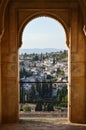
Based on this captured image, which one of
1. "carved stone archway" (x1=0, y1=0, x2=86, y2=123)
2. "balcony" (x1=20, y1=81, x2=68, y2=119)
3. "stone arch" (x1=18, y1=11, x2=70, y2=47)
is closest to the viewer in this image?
"carved stone archway" (x1=0, y1=0, x2=86, y2=123)

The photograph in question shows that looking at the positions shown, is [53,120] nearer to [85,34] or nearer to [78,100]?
[78,100]

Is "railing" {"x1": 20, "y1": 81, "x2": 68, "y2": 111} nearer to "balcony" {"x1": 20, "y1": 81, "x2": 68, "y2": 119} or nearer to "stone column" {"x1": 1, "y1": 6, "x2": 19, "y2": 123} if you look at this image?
"balcony" {"x1": 20, "y1": 81, "x2": 68, "y2": 119}

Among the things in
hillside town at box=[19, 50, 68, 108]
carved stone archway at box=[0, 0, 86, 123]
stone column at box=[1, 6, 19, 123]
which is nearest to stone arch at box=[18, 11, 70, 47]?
carved stone archway at box=[0, 0, 86, 123]

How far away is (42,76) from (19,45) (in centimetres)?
144

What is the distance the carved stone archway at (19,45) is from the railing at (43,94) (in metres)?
0.74

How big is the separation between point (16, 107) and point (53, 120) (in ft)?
3.45

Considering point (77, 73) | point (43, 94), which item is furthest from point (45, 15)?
point (43, 94)

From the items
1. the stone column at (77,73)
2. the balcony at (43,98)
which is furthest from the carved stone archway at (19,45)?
the balcony at (43,98)

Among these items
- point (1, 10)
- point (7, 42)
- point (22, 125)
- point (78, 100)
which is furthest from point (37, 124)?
point (1, 10)

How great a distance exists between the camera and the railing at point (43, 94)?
11555 mm

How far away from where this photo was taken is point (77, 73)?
1081cm

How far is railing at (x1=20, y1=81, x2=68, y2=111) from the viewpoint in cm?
1155

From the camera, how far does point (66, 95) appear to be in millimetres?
11766

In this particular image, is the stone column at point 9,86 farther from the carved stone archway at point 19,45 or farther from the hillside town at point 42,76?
the hillside town at point 42,76
